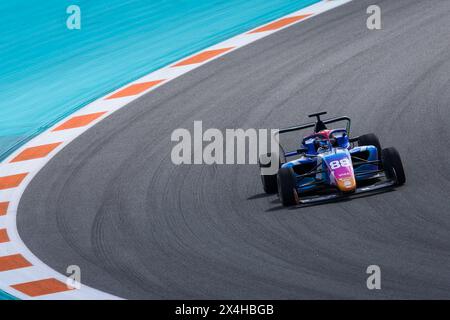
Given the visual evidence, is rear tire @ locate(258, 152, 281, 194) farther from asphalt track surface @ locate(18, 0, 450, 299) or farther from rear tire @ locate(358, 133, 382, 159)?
rear tire @ locate(358, 133, 382, 159)

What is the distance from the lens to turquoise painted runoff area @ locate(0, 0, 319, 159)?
47.7ft

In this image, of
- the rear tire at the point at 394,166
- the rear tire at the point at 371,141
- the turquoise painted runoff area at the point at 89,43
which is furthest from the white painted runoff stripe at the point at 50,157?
the rear tire at the point at 371,141

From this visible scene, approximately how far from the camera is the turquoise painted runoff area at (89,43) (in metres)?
14.5

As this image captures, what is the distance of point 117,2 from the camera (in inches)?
730

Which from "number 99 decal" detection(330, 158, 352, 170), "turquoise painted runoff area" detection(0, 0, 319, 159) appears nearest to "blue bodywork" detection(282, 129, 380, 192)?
"number 99 decal" detection(330, 158, 352, 170)

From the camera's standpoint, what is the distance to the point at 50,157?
12.4 m

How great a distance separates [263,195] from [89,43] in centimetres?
778

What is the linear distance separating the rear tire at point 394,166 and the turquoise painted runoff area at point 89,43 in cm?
584

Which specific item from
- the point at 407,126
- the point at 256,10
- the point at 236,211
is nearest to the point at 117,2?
the point at 256,10

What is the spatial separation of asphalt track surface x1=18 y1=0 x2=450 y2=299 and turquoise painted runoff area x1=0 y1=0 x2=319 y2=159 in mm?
1092

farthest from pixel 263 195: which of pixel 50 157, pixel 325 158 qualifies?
pixel 50 157

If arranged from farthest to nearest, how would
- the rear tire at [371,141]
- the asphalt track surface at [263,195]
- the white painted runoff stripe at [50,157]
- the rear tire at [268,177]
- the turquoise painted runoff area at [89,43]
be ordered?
the turquoise painted runoff area at [89,43] → the rear tire at [371,141] → the rear tire at [268,177] → the white painted runoff stripe at [50,157] → the asphalt track surface at [263,195]

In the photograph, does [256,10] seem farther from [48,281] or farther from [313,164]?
[48,281]

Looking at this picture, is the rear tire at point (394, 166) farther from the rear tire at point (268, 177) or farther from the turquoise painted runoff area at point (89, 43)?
the turquoise painted runoff area at point (89, 43)
